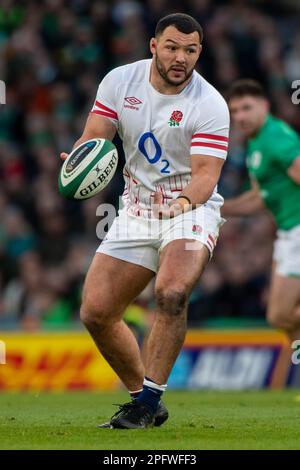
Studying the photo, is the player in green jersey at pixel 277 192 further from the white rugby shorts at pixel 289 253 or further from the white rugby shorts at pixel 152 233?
the white rugby shorts at pixel 152 233

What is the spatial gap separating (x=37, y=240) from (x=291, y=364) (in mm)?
4496

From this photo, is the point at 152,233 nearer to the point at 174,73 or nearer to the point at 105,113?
the point at 105,113

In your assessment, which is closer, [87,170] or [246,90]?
[87,170]

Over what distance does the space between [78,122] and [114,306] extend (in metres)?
10.3

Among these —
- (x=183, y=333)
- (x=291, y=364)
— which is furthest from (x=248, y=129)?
(x=183, y=333)

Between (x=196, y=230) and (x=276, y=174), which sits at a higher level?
(x=276, y=174)

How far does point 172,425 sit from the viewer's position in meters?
7.62

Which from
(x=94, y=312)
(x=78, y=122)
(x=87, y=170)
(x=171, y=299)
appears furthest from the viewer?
(x=78, y=122)

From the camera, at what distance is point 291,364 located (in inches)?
544

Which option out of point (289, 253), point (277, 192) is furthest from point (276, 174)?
point (289, 253)

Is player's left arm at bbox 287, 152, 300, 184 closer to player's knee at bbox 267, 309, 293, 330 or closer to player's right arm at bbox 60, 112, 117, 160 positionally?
player's knee at bbox 267, 309, 293, 330

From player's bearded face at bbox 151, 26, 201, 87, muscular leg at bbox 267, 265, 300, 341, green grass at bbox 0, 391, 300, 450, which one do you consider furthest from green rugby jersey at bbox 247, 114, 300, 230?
player's bearded face at bbox 151, 26, 201, 87

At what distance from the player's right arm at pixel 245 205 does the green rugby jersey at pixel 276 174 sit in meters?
0.06

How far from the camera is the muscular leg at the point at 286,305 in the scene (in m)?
11.4
